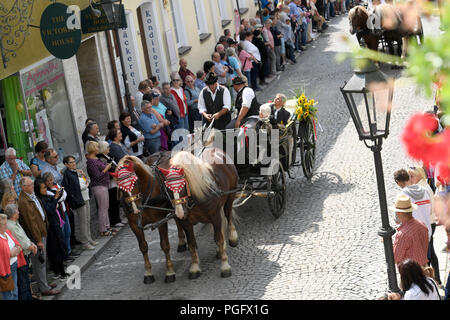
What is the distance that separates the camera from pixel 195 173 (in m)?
8.84

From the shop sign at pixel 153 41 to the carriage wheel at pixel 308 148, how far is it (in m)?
6.95

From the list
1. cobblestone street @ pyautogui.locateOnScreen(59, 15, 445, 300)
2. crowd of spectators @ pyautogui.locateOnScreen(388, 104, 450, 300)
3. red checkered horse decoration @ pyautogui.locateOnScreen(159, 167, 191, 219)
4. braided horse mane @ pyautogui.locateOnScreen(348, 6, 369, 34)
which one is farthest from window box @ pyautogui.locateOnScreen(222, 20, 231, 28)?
crowd of spectators @ pyautogui.locateOnScreen(388, 104, 450, 300)

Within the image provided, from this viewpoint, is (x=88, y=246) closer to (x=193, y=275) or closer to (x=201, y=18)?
(x=193, y=275)

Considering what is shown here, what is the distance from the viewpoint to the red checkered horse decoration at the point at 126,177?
8320 mm

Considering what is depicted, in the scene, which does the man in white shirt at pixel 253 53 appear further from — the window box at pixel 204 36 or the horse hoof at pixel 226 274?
the horse hoof at pixel 226 274

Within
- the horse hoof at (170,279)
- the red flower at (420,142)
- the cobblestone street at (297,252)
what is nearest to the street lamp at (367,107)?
the cobblestone street at (297,252)

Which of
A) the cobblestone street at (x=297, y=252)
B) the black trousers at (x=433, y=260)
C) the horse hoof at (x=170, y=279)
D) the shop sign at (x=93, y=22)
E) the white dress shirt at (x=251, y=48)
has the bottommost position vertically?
the cobblestone street at (x=297, y=252)

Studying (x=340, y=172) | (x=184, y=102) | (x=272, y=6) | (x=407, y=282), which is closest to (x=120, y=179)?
(x=407, y=282)

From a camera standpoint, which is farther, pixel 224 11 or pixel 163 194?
pixel 224 11

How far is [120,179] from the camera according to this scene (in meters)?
8.34

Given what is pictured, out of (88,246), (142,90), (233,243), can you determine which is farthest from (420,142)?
(142,90)

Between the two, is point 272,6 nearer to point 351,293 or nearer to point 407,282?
point 351,293

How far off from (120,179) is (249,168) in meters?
2.73

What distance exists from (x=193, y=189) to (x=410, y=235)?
Answer: 2.80 metres
